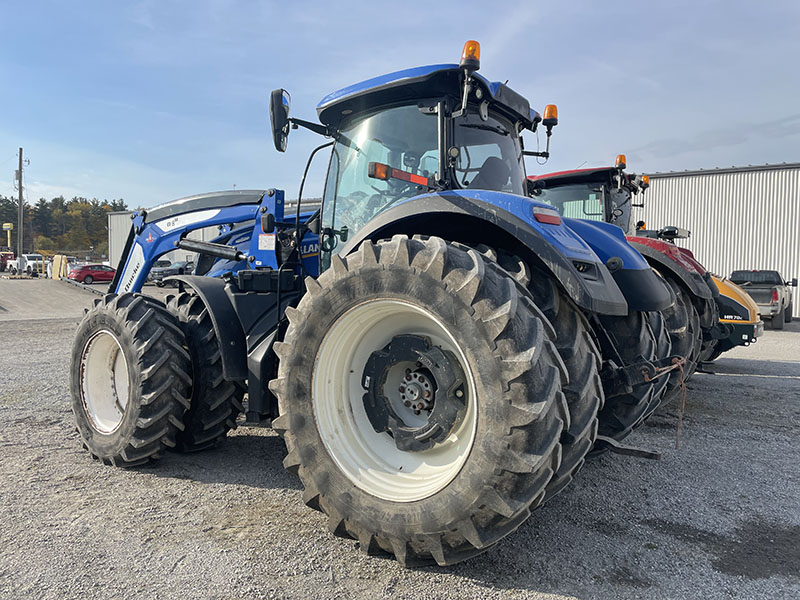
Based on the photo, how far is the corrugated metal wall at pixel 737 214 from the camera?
66.8 feet

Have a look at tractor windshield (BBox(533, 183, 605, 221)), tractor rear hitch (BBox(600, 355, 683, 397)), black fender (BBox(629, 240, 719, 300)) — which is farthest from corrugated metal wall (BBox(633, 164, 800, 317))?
tractor rear hitch (BBox(600, 355, 683, 397))

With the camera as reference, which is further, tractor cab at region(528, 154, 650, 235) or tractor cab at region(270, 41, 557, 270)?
tractor cab at region(528, 154, 650, 235)

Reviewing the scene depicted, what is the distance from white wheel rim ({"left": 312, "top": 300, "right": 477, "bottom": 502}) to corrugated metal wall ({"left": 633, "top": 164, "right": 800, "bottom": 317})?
21607 millimetres

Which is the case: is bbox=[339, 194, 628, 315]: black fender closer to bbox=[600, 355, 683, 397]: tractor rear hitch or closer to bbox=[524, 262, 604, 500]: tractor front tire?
bbox=[524, 262, 604, 500]: tractor front tire

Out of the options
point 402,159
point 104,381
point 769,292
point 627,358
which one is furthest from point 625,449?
point 769,292

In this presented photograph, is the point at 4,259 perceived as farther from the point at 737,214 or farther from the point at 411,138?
the point at 411,138

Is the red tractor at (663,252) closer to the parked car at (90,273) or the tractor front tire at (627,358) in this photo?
the tractor front tire at (627,358)

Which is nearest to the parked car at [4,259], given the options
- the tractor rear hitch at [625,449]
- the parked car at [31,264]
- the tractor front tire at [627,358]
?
the parked car at [31,264]

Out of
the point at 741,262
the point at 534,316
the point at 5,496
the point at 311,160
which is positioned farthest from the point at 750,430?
the point at 741,262

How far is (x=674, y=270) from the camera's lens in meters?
5.53

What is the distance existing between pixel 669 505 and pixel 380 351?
1.99 meters

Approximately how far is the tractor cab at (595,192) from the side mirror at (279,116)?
15.7 feet

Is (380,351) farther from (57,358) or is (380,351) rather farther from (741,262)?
(741,262)

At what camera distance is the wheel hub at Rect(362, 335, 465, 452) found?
2.51 meters
